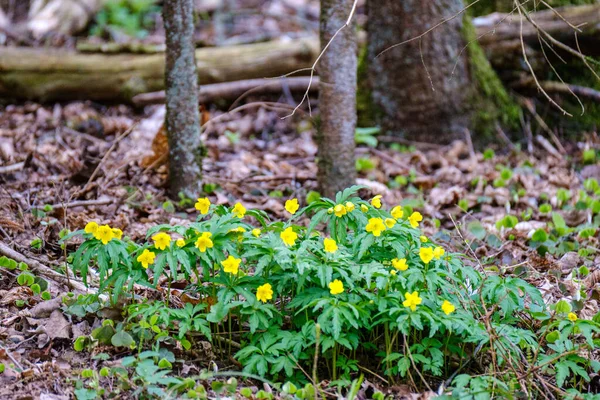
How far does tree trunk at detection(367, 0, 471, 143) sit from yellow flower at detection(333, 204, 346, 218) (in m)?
3.25

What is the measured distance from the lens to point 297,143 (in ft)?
19.8

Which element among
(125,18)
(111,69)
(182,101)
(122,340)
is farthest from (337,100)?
(125,18)

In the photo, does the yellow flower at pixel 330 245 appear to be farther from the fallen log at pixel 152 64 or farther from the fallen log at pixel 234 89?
the fallen log at pixel 152 64

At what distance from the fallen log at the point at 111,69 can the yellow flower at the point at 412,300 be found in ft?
14.4

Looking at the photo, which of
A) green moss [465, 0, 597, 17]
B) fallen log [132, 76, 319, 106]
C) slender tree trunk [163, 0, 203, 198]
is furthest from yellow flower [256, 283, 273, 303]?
green moss [465, 0, 597, 17]

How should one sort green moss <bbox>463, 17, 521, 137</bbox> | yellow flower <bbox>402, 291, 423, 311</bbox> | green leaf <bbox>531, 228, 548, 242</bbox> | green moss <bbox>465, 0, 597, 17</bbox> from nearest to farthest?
yellow flower <bbox>402, 291, 423, 311</bbox> < green leaf <bbox>531, 228, 548, 242</bbox> < green moss <bbox>463, 17, 521, 137</bbox> < green moss <bbox>465, 0, 597, 17</bbox>

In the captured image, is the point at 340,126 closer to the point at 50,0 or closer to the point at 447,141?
the point at 447,141

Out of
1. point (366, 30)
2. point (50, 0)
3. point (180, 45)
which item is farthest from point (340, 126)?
point (50, 0)

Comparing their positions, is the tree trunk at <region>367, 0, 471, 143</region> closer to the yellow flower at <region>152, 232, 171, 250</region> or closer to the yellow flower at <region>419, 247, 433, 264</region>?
the yellow flower at <region>419, 247, 433, 264</region>

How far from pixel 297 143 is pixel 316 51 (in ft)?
3.67

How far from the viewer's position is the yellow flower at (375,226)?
2627mm

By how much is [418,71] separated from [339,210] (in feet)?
11.3

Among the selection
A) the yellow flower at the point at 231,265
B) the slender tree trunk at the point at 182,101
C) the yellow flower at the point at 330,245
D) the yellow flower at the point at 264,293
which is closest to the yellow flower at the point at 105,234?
the yellow flower at the point at 231,265

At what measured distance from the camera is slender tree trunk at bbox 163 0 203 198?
161 inches
